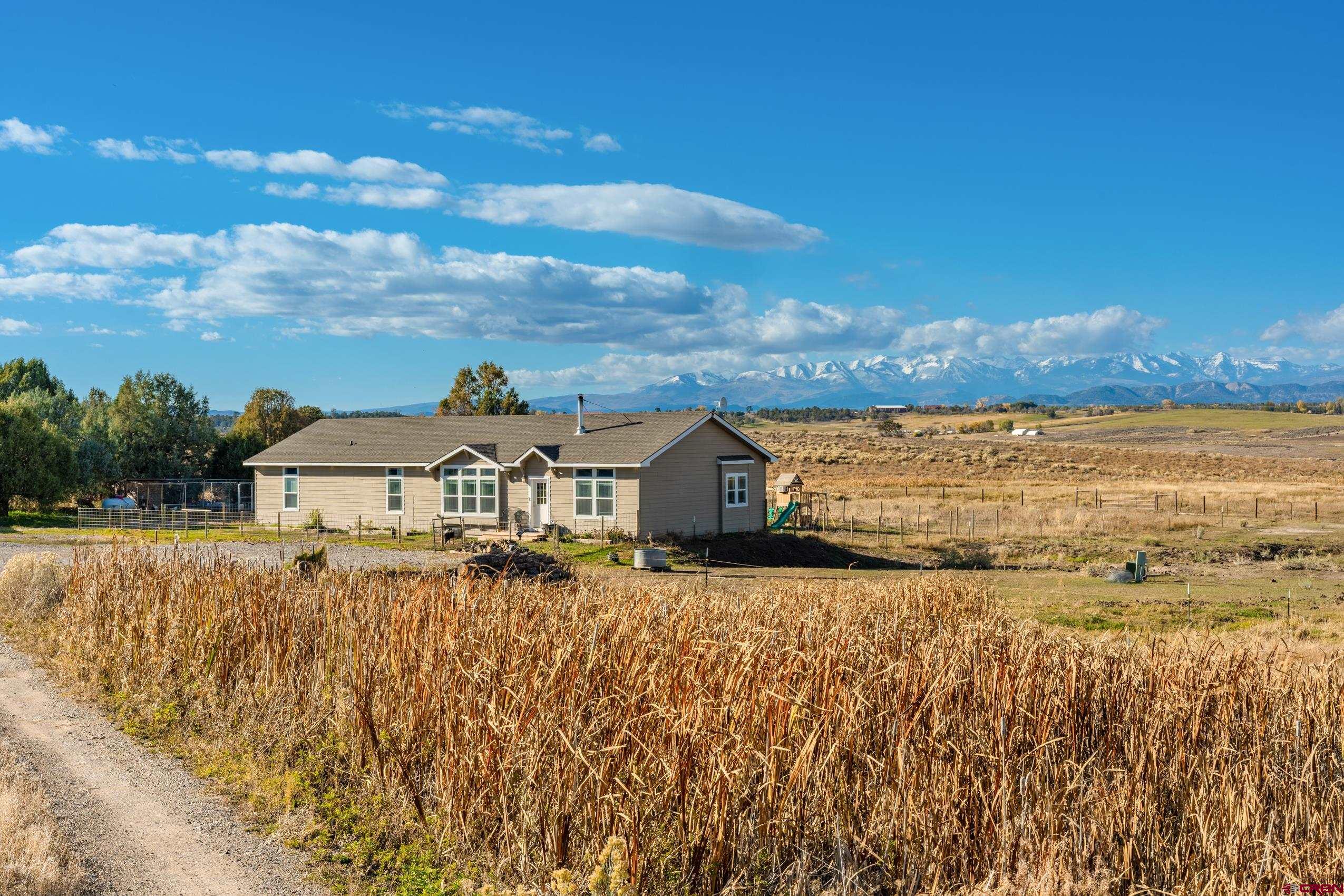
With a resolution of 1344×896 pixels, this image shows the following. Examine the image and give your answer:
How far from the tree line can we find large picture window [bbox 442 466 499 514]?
19706 millimetres

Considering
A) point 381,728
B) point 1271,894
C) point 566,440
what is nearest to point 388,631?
point 381,728

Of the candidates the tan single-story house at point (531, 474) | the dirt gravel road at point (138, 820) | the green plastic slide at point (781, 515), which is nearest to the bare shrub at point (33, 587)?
the dirt gravel road at point (138, 820)

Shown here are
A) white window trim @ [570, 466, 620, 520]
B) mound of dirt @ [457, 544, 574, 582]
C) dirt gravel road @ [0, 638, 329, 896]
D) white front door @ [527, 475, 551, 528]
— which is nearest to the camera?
dirt gravel road @ [0, 638, 329, 896]

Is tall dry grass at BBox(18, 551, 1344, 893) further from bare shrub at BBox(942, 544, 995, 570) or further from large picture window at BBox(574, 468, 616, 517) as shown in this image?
large picture window at BBox(574, 468, 616, 517)

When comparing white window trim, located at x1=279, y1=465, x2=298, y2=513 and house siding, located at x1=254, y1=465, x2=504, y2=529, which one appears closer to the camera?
house siding, located at x1=254, y1=465, x2=504, y2=529

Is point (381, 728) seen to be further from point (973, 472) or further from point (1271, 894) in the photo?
point (973, 472)

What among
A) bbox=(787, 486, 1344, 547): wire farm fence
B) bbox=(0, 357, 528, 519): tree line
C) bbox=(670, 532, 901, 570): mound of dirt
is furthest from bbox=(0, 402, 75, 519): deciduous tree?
bbox=(787, 486, 1344, 547): wire farm fence

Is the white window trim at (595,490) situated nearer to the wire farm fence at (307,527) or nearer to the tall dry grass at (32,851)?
the wire farm fence at (307,527)

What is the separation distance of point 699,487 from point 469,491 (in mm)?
7992

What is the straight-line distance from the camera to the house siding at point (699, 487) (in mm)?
32750

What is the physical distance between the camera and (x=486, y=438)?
38.2 m

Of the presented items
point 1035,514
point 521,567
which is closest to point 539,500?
point 521,567

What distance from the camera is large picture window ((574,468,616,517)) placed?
32.7 m

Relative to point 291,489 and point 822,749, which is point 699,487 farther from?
point 822,749
